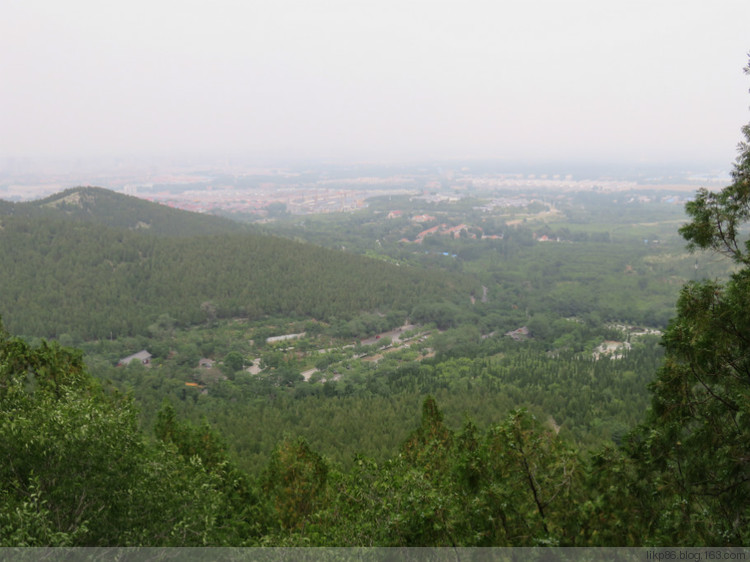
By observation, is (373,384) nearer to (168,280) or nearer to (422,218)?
(168,280)

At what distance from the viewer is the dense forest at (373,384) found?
8016 mm

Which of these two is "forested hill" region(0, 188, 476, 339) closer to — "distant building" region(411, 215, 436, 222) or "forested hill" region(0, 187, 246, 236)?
"forested hill" region(0, 187, 246, 236)

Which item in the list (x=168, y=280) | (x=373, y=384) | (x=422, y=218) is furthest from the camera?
(x=422, y=218)

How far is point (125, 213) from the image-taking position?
310 ft

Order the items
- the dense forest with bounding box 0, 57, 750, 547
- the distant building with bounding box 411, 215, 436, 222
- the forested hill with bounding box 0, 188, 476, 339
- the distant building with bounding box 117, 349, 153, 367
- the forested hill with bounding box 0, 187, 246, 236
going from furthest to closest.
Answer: the distant building with bounding box 411, 215, 436, 222 → the forested hill with bounding box 0, 187, 246, 236 → the forested hill with bounding box 0, 188, 476, 339 → the distant building with bounding box 117, 349, 153, 367 → the dense forest with bounding box 0, 57, 750, 547

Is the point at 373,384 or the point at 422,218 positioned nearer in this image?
the point at 373,384

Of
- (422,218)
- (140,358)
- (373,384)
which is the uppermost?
(422,218)

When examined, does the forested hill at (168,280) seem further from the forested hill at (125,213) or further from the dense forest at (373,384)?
the forested hill at (125,213)

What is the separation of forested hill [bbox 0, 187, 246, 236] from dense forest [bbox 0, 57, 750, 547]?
2.39 ft

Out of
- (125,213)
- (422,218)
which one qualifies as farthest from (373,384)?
(422,218)

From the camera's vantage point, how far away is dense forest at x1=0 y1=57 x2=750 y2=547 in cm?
802

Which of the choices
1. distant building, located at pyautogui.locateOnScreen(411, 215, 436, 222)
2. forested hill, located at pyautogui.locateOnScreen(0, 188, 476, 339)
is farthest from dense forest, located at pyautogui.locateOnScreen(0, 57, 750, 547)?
distant building, located at pyautogui.locateOnScreen(411, 215, 436, 222)

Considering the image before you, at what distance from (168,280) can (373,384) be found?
3804cm

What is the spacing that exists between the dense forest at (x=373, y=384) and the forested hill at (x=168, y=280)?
35cm
